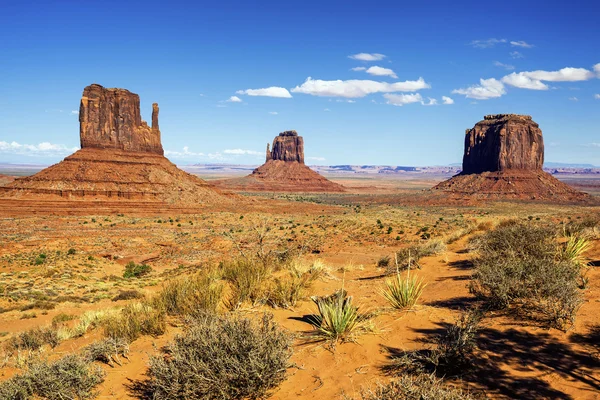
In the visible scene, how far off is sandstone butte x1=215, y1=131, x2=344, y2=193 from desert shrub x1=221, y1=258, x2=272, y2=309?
389ft

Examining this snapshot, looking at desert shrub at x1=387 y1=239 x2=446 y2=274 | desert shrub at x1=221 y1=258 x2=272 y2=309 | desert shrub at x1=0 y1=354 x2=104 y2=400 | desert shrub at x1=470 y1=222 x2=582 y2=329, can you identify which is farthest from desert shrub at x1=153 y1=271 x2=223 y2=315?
desert shrub at x1=387 y1=239 x2=446 y2=274

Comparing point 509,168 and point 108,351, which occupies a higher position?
point 509,168

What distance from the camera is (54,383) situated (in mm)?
5047

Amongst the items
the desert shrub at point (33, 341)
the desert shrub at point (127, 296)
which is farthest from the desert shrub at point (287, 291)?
the desert shrub at point (127, 296)

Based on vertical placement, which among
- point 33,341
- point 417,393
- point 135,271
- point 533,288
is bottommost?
point 135,271

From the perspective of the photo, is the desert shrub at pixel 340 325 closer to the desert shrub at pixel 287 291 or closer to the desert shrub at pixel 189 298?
the desert shrub at pixel 287 291

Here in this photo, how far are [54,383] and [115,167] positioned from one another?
6776cm

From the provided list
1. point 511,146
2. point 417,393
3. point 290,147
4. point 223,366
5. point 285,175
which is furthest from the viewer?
point 290,147

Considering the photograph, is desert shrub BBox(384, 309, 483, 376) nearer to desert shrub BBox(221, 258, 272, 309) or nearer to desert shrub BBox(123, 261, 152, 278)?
desert shrub BBox(221, 258, 272, 309)

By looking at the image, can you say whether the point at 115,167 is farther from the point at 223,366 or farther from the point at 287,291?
the point at 223,366

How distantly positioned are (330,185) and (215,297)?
136m

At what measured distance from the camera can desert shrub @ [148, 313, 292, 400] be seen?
14.7 feet

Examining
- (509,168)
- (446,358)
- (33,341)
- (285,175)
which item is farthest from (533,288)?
(285,175)

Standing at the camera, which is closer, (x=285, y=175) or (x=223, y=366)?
(x=223, y=366)
